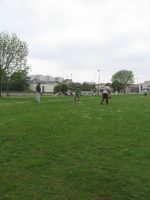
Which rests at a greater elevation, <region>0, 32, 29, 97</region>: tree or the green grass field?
<region>0, 32, 29, 97</region>: tree

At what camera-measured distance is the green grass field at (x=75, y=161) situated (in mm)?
10766

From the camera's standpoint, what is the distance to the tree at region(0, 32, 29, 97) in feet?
294

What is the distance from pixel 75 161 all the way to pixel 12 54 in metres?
78.2

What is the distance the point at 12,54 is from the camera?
8975 cm

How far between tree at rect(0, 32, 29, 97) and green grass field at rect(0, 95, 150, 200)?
70088 mm

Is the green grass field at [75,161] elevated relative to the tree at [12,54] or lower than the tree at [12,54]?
lower

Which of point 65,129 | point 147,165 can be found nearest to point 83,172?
point 147,165

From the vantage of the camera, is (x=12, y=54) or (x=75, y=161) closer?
(x=75, y=161)

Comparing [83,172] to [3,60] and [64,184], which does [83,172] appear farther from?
[3,60]

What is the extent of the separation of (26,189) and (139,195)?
2.73 m

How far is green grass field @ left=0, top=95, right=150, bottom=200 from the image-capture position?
35.3 ft

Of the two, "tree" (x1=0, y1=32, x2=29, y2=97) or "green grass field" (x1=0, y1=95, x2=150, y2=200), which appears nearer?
"green grass field" (x1=0, y1=95, x2=150, y2=200)

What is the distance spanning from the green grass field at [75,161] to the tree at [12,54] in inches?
2759

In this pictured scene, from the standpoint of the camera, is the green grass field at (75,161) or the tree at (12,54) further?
the tree at (12,54)
